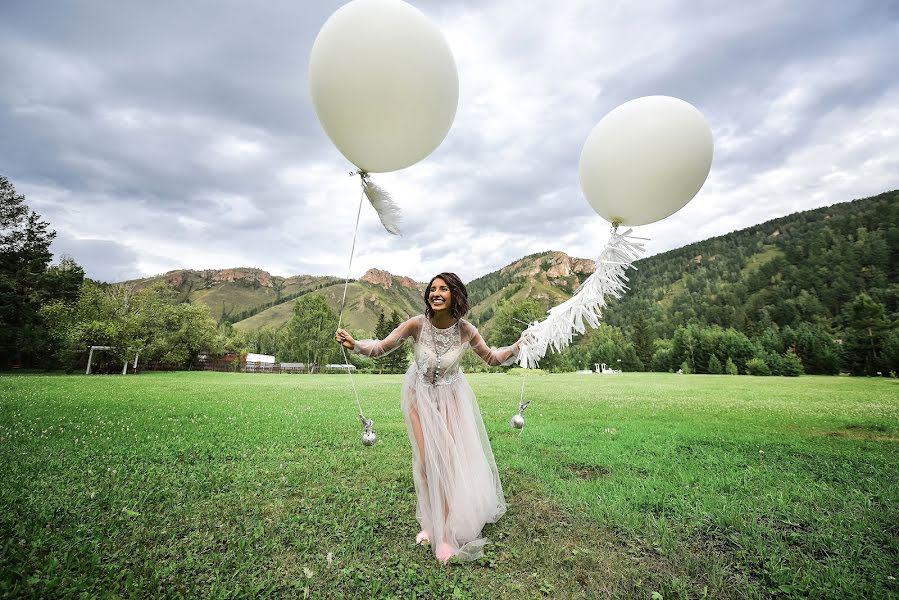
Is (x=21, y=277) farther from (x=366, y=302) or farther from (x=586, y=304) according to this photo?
(x=366, y=302)

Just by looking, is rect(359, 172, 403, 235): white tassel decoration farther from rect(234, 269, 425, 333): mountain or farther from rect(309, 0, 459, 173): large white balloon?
rect(234, 269, 425, 333): mountain

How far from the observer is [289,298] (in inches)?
7534

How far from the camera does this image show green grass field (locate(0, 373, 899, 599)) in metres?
2.67

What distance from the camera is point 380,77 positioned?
3398mm

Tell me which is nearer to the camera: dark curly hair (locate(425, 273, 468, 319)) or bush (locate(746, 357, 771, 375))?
dark curly hair (locate(425, 273, 468, 319))

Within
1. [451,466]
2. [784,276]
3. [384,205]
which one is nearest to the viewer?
[451,466]

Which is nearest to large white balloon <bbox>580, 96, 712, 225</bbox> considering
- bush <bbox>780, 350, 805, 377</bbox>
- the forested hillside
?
the forested hillside

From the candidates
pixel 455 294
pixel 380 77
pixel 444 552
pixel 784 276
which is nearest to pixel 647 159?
pixel 455 294

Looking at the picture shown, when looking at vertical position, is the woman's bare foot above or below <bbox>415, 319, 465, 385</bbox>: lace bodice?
below

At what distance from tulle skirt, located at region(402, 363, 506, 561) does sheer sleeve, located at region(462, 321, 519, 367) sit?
1.13 feet

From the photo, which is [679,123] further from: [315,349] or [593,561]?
[315,349]

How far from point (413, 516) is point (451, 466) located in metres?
0.81

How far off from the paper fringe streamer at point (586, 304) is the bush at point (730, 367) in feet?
171

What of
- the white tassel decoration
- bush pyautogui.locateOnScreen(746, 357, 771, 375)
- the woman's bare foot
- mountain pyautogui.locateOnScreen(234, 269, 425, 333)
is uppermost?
mountain pyautogui.locateOnScreen(234, 269, 425, 333)
